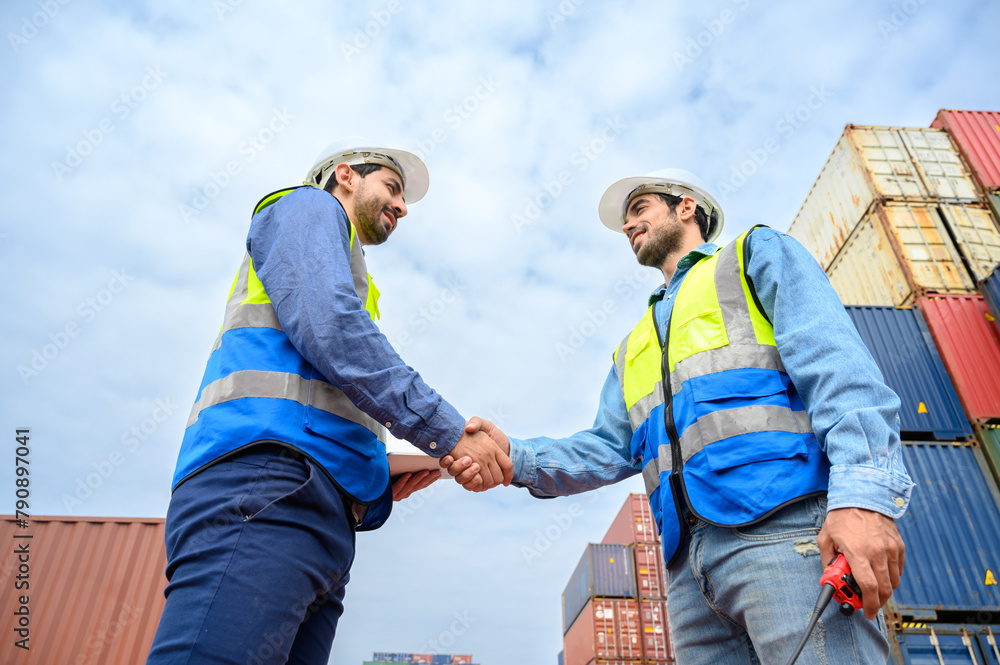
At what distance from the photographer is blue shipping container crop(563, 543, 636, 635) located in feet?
54.0

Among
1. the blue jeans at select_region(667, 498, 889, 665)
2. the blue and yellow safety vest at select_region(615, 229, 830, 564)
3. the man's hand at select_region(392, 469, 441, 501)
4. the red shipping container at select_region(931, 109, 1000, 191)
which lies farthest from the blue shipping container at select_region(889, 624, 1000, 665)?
the red shipping container at select_region(931, 109, 1000, 191)

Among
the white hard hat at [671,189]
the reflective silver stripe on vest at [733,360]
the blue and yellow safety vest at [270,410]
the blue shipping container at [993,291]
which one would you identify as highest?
the blue shipping container at [993,291]

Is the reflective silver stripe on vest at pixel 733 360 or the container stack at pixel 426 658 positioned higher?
the container stack at pixel 426 658

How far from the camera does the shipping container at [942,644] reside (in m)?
7.77

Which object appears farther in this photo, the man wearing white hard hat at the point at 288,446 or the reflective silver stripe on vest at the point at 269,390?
the reflective silver stripe on vest at the point at 269,390

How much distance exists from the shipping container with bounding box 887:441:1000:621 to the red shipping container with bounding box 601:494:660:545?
8382 millimetres

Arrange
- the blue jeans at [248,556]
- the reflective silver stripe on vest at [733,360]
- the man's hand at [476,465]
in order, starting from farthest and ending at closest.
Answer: the man's hand at [476,465]
the reflective silver stripe on vest at [733,360]
the blue jeans at [248,556]

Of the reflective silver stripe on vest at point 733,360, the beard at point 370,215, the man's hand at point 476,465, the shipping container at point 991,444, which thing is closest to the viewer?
the reflective silver stripe on vest at point 733,360

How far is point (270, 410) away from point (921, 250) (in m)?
13.5

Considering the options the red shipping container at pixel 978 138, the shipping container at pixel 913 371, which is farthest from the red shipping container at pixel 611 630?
the red shipping container at pixel 978 138

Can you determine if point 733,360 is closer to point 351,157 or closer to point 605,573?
point 351,157

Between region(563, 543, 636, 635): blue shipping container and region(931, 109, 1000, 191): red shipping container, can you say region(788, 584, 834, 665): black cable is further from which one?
region(563, 543, 636, 635): blue shipping container

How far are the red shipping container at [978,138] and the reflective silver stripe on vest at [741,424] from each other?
14.7 m

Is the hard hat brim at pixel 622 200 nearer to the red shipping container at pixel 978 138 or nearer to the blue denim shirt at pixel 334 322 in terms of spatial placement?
the blue denim shirt at pixel 334 322
